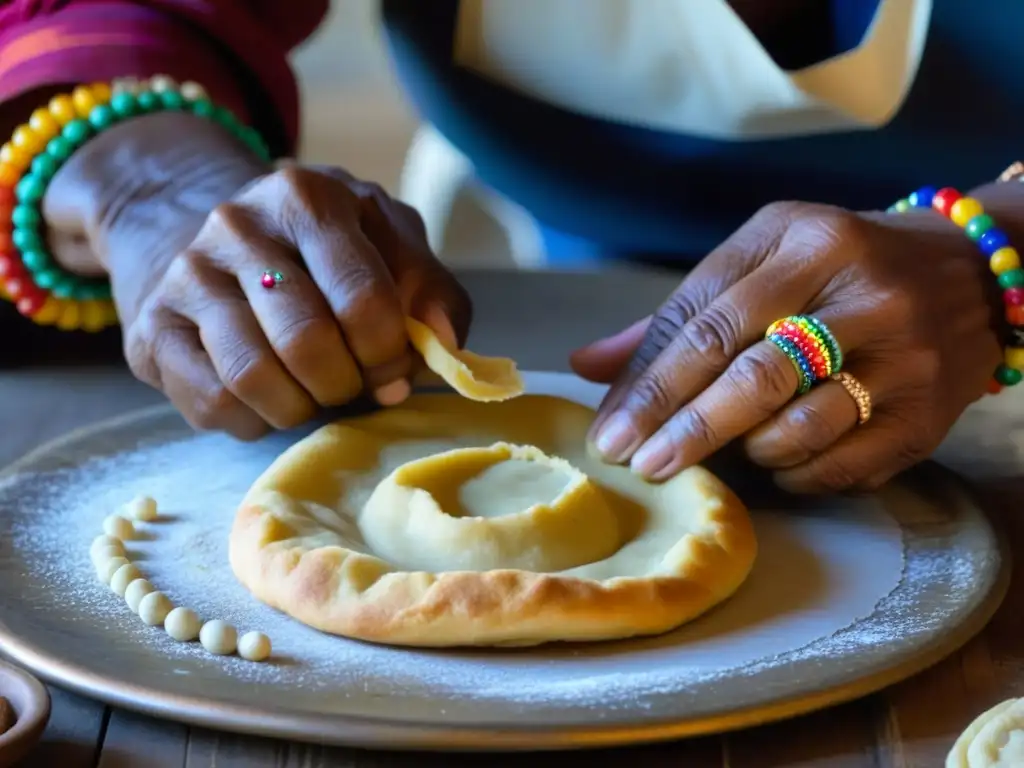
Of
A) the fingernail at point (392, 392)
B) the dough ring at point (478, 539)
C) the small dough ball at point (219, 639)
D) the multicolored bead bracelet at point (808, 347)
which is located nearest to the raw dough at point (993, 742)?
the dough ring at point (478, 539)

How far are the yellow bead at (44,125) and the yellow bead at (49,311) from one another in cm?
17

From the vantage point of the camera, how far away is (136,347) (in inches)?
39.4

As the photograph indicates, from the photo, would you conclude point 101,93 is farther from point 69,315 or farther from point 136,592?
point 136,592

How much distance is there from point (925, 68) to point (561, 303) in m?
0.49

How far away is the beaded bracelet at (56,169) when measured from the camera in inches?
45.0

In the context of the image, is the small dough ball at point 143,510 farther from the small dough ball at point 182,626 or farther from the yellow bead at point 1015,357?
the yellow bead at point 1015,357

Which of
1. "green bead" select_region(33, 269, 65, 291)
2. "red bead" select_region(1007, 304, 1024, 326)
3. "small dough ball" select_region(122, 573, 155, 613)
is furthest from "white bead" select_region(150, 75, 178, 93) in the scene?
"red bead" select_region(1007, 304, 1024, 326)

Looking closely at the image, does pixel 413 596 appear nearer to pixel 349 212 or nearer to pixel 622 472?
pixel 622 472

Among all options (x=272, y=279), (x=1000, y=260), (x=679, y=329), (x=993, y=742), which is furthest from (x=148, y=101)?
(x=993, y=742)

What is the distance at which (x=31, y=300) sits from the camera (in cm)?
120

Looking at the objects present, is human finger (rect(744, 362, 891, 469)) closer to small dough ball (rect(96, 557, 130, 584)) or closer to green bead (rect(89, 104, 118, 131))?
small dough ball (rect(96, 557, 130, 584))

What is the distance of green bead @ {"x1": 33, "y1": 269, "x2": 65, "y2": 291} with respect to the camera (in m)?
1.19

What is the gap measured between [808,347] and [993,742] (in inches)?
12.7

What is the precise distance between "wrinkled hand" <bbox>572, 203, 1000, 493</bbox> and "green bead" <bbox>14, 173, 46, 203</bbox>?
23.6 inches
